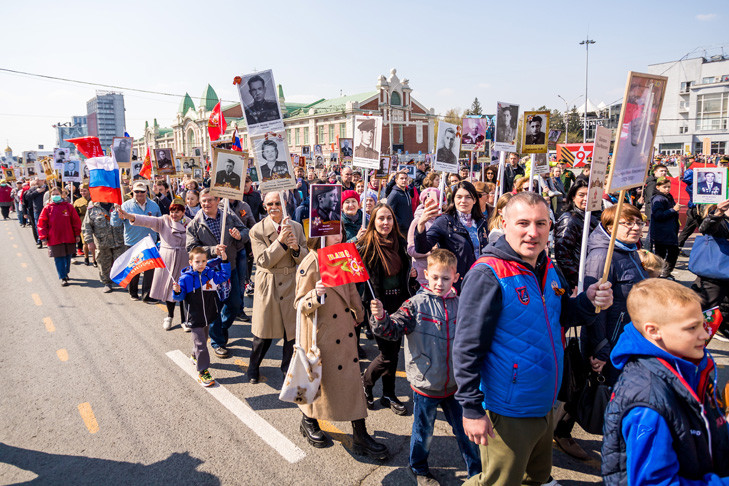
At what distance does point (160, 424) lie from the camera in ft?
13.4

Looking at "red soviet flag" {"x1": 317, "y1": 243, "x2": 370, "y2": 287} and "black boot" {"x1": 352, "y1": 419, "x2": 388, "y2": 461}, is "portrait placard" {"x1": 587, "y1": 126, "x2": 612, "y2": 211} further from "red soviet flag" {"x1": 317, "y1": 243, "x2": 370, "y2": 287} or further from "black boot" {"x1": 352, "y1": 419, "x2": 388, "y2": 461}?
"black boot" {"x1": 352, "y1": 419, "x2": 388, "y2": 461}

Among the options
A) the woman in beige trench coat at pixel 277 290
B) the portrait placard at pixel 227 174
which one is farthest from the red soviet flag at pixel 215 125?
the woman in beige trench coat at pixel 277 290

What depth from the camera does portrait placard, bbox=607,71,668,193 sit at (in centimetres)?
269

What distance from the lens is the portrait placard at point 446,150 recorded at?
7.06 meters

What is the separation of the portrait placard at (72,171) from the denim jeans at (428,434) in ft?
35.4

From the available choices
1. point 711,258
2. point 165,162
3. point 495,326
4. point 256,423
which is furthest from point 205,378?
point 165,162

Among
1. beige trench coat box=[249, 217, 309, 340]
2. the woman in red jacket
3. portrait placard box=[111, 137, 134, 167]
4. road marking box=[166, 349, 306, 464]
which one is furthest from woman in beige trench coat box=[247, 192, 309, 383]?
portrait placard box=[111, 137, 134, 167]

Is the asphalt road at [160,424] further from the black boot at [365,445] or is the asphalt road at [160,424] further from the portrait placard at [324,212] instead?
the portrait placard at [324,212]

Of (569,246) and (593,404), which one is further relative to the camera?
(569,246)

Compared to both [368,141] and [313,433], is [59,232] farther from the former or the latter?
[313,433]

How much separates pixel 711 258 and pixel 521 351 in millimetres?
4704

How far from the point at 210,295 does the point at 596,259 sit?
4005 mm

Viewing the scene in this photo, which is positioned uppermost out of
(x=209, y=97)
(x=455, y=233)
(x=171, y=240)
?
(x=209, y=97)

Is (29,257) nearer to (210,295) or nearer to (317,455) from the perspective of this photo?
(210,295)
